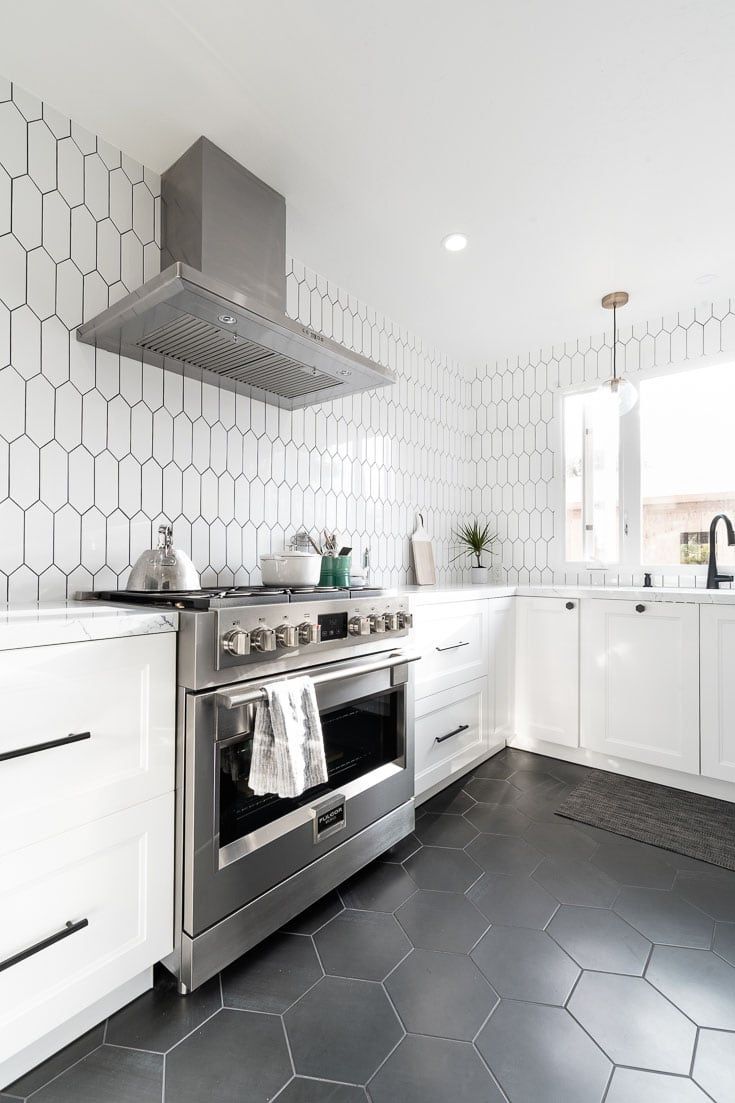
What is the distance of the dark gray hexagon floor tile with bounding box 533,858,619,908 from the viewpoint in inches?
63.8

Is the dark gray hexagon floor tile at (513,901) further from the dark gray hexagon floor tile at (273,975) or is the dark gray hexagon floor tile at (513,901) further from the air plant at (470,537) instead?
the air plant at (470,537)

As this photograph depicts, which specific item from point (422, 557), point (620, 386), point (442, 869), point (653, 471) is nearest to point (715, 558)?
point (653, 471)

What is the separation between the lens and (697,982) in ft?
4.25

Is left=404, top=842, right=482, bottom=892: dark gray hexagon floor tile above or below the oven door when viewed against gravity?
below

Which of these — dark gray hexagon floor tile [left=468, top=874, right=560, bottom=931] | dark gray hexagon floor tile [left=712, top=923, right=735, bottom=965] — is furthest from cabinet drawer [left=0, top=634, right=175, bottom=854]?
dark gray hexagon floor tile [left=712, top=923, right=735, bottom=965]

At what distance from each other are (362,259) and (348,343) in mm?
420

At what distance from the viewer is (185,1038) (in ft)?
3.67

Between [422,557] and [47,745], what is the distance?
2414 mm

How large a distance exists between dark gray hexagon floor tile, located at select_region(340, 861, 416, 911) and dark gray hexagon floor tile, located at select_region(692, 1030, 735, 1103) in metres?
0.76

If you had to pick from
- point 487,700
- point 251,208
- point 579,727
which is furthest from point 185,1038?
point 251,208

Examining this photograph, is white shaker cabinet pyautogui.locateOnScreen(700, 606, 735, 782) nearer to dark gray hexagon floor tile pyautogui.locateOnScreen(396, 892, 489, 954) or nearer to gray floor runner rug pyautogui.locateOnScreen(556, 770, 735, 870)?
gray floor runner rug pyautogui.locateOnScreen(556, 770, 735, 870)

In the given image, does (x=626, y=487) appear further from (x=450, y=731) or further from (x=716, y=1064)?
(x=716, y=1064)

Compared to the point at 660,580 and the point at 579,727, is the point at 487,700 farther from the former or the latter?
the point at 660,580

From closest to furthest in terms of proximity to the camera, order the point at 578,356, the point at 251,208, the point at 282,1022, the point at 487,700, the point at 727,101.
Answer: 1. the point at 282,1022
2. the point at 727,101
3. the point at 251,208
4. the point at 487,700
5. the point at 578,356
